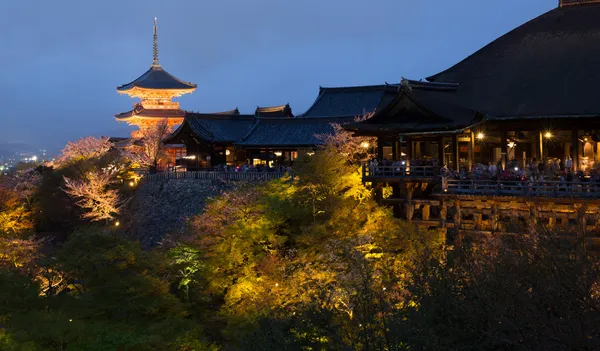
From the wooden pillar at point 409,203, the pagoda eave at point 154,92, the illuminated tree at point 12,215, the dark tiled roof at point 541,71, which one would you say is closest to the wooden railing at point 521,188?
the wooden pillar at point 409,203

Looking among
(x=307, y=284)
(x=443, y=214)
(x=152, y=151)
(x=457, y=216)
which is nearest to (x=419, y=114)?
(x=443, y=214)

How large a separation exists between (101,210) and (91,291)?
2274cm

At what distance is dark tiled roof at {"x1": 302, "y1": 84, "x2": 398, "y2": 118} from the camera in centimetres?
4372

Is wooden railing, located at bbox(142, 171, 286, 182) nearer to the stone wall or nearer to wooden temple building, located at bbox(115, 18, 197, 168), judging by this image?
the stone wall

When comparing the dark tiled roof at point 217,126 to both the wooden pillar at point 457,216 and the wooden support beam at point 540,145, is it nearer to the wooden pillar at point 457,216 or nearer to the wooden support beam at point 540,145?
the wooden pillar at point 457,216

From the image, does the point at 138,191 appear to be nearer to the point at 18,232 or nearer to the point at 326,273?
the point at 18,232

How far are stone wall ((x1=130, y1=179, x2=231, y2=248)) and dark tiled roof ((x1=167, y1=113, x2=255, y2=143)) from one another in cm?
587

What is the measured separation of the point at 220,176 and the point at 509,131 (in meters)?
20.5

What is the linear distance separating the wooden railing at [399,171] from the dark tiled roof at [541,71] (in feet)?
11.8

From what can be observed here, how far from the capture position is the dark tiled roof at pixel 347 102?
43.7 meters

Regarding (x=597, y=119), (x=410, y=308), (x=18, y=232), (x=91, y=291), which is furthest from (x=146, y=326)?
(x=18, y=232)

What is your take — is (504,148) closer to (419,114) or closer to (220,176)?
(419,114)

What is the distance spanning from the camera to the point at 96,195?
42.1 meters

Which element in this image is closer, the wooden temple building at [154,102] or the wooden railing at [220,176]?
the wooden railing at [220,176]
